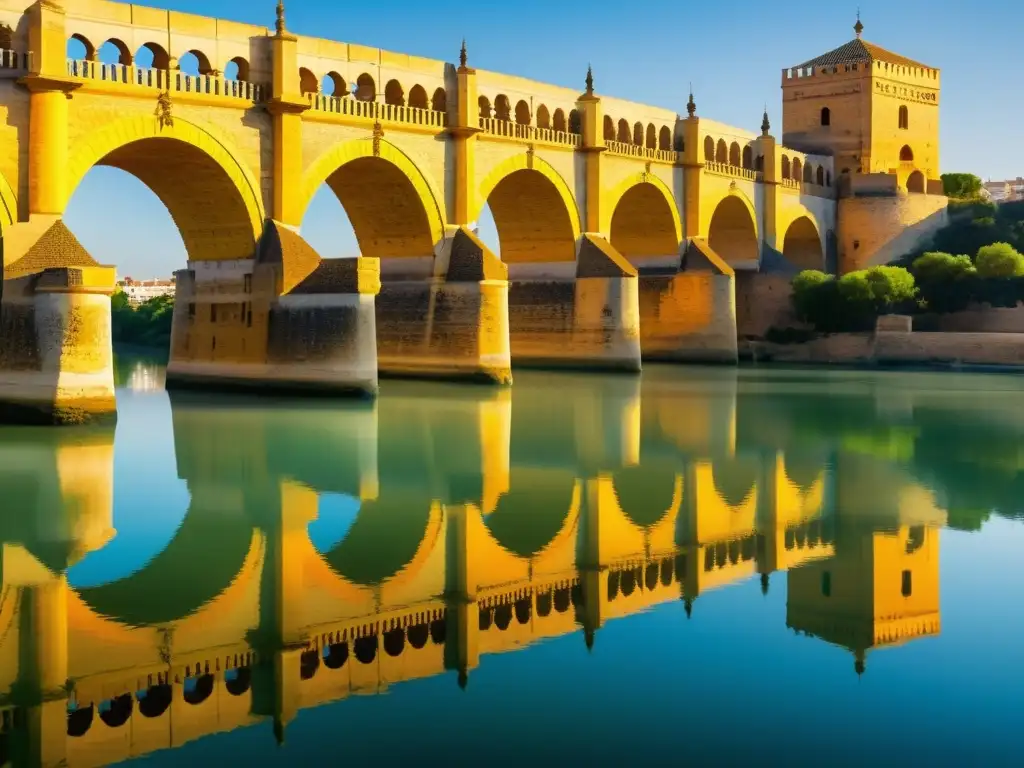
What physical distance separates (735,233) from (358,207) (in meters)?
21.7

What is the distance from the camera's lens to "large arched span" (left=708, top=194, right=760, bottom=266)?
5059 centimetres

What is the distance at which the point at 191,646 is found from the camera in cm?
952

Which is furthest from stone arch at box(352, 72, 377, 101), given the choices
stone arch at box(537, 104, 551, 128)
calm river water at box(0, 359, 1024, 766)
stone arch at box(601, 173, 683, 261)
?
stone arch at box(601, 173, 683, 261)

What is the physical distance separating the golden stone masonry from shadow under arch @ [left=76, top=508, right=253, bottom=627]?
9.03 meters

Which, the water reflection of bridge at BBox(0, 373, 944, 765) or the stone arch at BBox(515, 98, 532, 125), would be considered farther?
the stone arch at BBox(515, 98, 532, 125)

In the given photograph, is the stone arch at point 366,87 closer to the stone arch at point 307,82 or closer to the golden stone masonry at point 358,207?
the golden stone masonry at point 358,207

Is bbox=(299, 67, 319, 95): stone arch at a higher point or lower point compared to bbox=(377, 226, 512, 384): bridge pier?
higher

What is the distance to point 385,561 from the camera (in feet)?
40.9

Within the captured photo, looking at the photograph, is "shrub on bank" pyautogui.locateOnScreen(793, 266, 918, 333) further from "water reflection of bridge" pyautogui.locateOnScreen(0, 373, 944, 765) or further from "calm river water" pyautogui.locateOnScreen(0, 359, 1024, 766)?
"water reflection of bridge" pyautogui.locateOnScreen(0, 373, 944, 765)

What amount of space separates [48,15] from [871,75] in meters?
41.9

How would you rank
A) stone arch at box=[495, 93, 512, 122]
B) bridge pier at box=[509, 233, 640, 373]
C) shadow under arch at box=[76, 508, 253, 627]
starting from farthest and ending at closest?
bridge pier at box=[509, 233, 640, 373] → stone arch at box=[495, 93, 512, 122] → shadow under arch at box=[76, 508, 253, 627]

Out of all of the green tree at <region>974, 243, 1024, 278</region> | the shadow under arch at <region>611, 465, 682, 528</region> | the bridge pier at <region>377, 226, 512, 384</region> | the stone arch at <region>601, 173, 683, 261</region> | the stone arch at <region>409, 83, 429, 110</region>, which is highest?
the stone arch at <region>409, 83, 429, 110</region>

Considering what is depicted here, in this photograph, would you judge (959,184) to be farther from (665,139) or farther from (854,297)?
(665,139)

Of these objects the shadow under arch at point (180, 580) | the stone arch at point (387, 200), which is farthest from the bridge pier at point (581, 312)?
the shadow under arch at point (180, 580)
